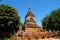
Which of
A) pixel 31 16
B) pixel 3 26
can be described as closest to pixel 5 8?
pixel 3 26

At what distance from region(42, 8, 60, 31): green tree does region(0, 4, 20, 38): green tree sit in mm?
18832

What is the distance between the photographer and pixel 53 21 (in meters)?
50.4

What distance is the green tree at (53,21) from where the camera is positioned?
49.3 meters

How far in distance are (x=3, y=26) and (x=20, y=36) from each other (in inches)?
167

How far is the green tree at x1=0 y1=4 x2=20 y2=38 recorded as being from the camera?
30.1 meters

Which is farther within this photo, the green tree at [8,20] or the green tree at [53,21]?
the green tree at [53,21]

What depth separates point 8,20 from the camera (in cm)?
3141

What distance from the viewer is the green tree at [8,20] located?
3007 centimetres

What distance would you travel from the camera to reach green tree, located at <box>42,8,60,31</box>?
162ft

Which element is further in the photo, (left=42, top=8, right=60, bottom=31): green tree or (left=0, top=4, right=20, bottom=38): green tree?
(left=42, top=8, right=60, bottom=31): green tree

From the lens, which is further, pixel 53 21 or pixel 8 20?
pixel 53 21

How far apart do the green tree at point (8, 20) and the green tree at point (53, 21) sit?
1883 cm

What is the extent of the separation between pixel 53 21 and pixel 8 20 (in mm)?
21391

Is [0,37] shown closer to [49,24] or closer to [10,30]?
[10,30]
